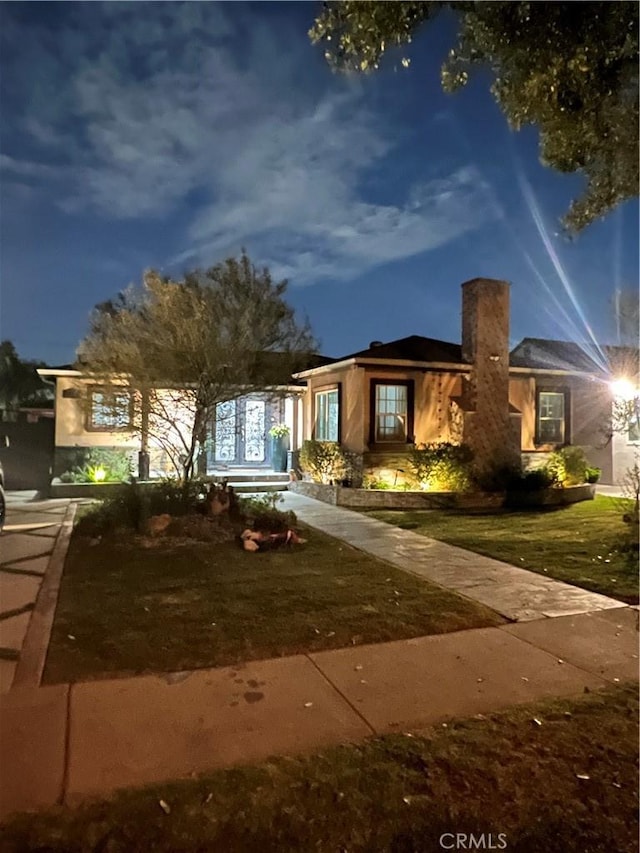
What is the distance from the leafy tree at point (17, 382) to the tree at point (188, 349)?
53.8 ft

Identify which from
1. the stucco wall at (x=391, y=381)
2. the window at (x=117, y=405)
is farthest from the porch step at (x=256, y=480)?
the window at (x=117, y=405)

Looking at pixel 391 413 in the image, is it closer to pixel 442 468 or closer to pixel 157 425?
pixel 442 468

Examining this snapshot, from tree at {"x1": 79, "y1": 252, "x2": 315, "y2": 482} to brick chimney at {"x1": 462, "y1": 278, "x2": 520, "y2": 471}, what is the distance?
18.2 ft

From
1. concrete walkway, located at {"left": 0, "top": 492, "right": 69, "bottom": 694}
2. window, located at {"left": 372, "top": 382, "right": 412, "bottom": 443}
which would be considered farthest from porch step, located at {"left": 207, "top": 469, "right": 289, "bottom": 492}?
concrete walkway, located at {"left": 0, "top": 492, "right": 69, "bottom": 694}

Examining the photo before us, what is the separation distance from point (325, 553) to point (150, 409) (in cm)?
420

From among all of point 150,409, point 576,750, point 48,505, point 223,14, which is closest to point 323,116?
point 223,14

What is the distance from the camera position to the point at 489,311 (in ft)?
48.1

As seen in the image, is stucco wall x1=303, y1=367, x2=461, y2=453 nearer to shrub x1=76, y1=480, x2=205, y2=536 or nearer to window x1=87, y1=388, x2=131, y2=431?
shrub x1=76, y1=480, x2=205, y2=536

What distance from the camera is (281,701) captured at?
3699 mm

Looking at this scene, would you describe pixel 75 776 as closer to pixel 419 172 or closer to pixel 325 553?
pixel 325 553

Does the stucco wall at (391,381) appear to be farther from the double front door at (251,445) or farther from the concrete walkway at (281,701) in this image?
the concrete walkway at (281,701)

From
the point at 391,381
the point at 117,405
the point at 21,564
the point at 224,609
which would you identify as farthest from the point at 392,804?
the point at 391,381

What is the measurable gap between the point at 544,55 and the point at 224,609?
5518mm

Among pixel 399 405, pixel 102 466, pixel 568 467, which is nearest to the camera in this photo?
pixel 102 466
